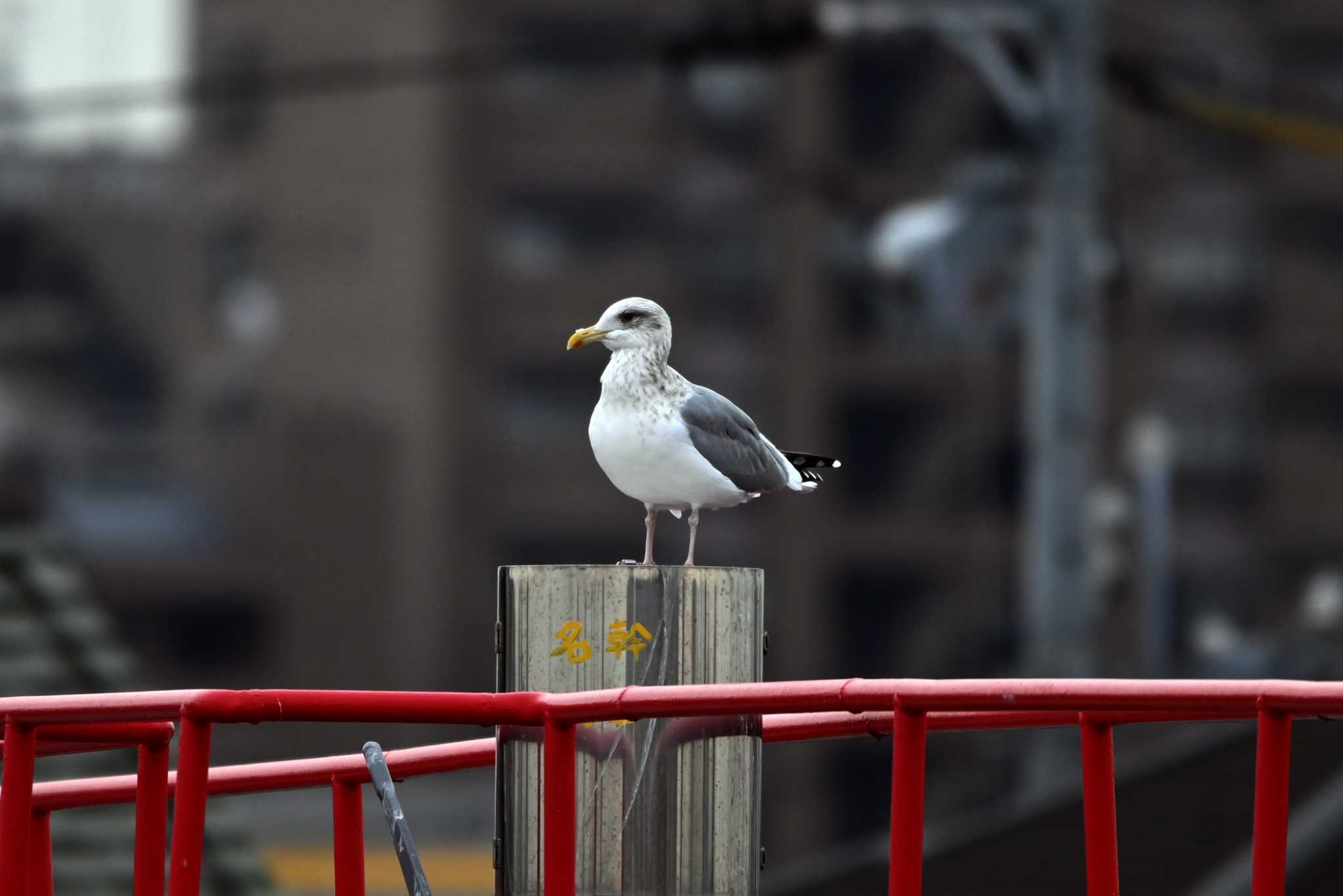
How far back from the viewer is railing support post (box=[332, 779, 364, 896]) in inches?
180

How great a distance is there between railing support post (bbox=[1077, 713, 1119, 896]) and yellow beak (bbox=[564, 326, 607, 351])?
1.21 meters

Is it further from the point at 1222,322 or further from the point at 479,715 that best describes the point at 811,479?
the point at 1222,322

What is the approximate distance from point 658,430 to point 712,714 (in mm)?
719

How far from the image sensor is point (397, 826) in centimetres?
397

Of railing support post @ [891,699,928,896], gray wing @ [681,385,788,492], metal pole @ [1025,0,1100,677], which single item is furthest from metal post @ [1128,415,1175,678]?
railing support post @ [891,699,928,896]

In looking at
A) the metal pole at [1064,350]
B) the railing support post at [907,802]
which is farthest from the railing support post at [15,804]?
the metal pole at [1064,350]

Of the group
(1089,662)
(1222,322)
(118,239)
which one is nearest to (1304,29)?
(1222,322)

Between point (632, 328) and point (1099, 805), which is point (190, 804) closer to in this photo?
point (632, 328)

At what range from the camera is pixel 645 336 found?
14.6 ft

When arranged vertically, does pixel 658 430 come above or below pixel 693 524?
above

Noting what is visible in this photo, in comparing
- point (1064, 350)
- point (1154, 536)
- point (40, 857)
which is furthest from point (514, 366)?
point (40, 857)

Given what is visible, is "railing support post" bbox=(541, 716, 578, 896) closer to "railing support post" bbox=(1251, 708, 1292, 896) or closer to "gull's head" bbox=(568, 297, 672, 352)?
"gull's head" bbox=(568, 297, 672, 352)

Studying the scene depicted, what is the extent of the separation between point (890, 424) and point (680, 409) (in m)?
43.9

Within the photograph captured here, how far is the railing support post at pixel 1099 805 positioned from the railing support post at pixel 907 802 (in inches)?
10.5
